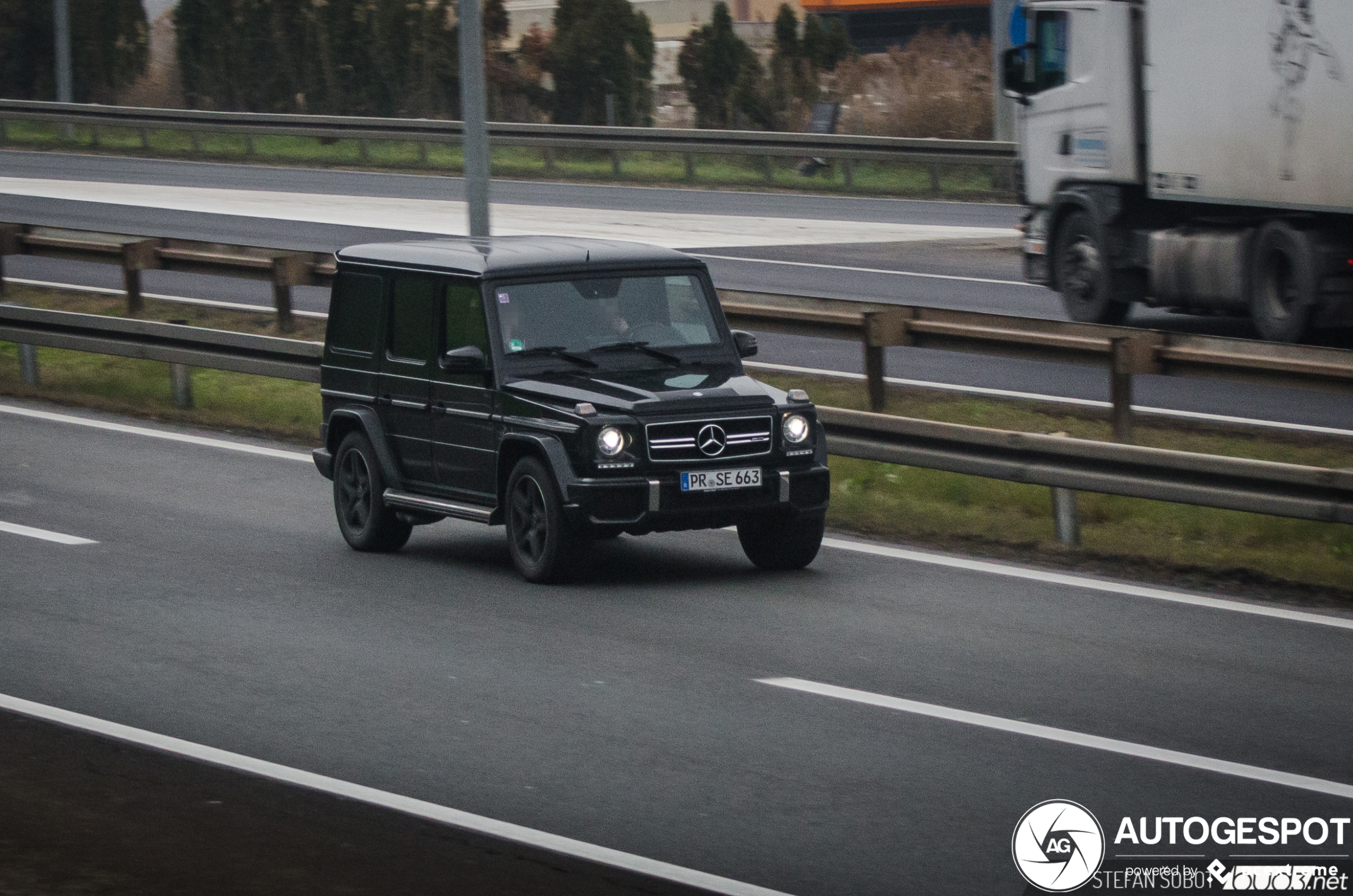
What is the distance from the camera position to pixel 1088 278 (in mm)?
21109

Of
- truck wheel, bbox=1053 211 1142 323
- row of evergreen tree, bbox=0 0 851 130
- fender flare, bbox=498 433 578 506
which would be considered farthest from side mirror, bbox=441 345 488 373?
row of evergreen tree, bbox=0 0 851 130

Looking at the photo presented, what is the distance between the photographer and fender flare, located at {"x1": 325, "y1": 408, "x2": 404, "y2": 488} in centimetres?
1148

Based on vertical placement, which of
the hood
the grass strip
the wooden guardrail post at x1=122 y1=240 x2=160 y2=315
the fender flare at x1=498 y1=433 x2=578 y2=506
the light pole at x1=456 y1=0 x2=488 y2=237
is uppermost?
the light pole at x1=456 y1=0 x2=488 y2=237

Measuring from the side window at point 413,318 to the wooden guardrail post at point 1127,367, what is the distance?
401 centimetres

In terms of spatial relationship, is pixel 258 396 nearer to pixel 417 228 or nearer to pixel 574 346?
pixel 574 346

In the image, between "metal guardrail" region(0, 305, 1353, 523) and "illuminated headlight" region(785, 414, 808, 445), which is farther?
"illuminated headlight" region(785, 414, 808, 445)

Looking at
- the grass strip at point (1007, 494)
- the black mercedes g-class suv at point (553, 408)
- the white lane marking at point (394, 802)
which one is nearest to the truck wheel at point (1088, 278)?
the grass strip at point (1007, 494)

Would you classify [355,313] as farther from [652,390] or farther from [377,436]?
[652,390]

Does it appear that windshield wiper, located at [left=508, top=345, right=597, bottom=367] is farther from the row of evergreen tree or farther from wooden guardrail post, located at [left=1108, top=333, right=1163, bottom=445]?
the row of evergreen tree

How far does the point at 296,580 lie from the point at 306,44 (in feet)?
122

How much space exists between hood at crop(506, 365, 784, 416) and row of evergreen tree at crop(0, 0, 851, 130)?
30.9m

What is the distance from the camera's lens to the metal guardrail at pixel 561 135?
33.5m

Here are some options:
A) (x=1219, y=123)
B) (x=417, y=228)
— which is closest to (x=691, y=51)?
(x=417, y=228)

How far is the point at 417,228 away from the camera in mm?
27516
